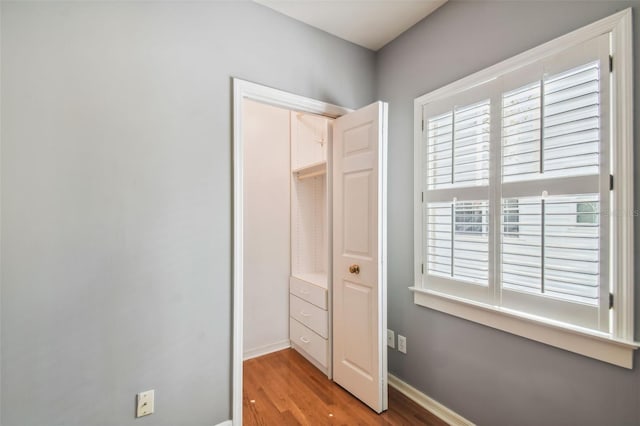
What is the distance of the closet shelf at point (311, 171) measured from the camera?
8.60ft

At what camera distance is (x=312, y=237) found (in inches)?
123

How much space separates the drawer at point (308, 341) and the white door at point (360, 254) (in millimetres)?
158

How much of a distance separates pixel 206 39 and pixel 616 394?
2639mm

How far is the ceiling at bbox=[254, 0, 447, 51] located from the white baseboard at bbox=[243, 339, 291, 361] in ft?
9.17

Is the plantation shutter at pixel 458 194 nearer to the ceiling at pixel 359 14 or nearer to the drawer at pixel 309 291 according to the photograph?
the ceiling at pixel 359 14

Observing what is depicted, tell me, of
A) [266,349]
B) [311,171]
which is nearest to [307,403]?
[266,349]

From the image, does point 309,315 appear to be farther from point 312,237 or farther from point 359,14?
point 359,14

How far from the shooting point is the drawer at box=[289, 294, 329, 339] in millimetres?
2393

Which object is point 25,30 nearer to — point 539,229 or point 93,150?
point 93,150

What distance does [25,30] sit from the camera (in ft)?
4.19

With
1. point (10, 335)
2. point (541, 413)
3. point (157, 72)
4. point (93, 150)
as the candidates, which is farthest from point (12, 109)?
point (541, 413)

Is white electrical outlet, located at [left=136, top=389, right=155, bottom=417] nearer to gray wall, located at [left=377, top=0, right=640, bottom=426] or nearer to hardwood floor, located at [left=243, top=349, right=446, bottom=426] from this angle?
hardwood floor, located at [left=243, top=349, right=446, bottom=426]

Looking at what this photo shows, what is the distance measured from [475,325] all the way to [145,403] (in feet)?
6.08

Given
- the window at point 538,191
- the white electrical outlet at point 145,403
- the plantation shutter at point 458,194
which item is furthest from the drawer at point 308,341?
the white electrical outlet at point 145,403
